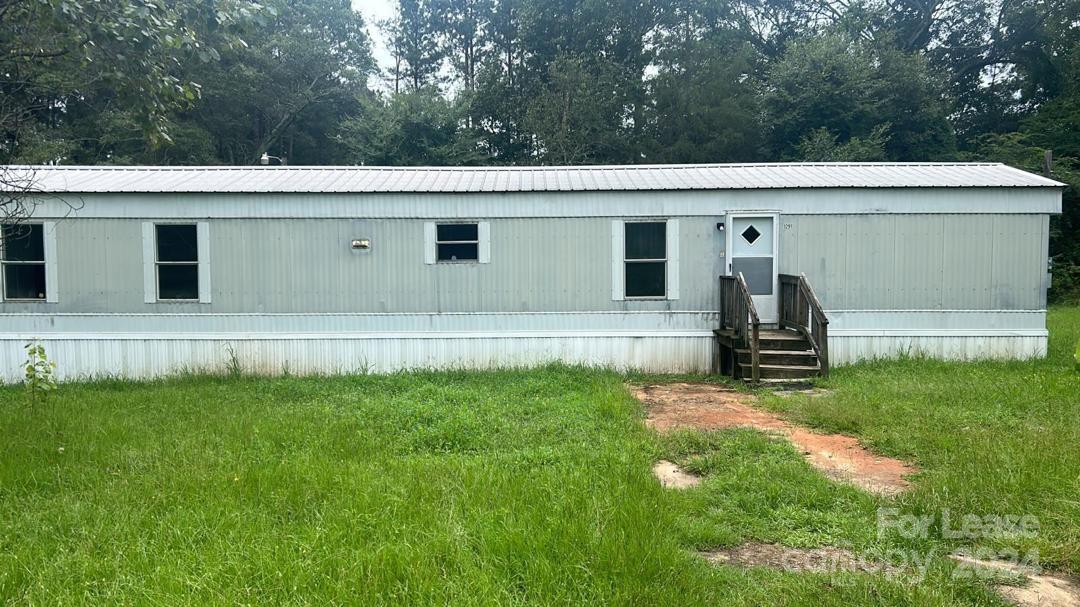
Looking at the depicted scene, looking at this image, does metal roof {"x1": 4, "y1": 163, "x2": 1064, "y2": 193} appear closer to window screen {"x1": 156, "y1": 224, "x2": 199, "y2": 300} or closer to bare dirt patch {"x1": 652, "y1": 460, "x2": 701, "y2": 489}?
window screen {"x1": 156, "y1": 224, "x2": 199, "y2": 300}

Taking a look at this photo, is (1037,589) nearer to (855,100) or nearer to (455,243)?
(455,243)

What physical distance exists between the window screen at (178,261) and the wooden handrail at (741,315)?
7.27 metres

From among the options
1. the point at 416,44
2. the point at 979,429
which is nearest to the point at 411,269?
the point at 979,429

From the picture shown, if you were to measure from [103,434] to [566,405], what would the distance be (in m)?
4.07

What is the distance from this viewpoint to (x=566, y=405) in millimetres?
6574

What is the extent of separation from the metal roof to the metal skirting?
80.4 inches

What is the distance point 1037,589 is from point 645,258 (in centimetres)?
646

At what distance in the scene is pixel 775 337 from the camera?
852 cm

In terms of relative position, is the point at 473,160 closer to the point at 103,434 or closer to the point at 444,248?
the point at 444,248

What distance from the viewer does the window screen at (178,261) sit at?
9000 millimetres

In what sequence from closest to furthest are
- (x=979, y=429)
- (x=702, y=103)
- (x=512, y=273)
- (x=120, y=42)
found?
(x=120, y=42)
(x=979, y=429)
(x=512, y=273)
(x=702, y=103)

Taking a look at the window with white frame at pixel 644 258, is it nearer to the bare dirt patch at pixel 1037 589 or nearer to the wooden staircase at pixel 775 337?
the wooden staircase at pixel 775 337

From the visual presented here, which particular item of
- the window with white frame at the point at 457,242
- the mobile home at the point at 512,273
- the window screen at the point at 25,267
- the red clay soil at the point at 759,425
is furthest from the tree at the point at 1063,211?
the window screen at the point at 25,267

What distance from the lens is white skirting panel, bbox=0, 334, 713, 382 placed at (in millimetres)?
8984
